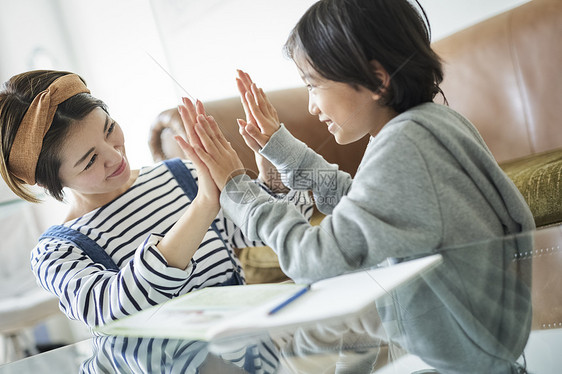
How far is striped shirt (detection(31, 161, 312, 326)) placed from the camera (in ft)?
1.46

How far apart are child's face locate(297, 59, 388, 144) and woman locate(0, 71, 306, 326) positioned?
0.09m

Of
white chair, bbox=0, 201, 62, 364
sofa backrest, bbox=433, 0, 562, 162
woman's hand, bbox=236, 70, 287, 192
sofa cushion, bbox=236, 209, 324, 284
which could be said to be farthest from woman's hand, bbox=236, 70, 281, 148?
white chair, bbox=0, 201, 62, 364

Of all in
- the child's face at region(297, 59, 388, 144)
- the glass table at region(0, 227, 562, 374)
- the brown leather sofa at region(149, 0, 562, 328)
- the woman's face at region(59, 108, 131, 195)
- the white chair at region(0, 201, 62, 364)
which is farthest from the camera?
the white chair at region(0, 201, 62, 364)

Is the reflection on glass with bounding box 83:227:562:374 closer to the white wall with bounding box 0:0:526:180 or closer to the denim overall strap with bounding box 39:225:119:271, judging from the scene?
the denim overall strap with bounding box 39:225:119:271

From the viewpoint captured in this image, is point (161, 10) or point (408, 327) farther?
point (161, 10)

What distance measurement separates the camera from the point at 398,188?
0.33 meters

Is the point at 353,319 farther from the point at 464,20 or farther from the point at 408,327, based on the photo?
the point at 464,20

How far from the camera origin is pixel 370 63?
1.19 ft

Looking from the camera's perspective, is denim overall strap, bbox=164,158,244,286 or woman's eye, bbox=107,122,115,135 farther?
denim overall strap, bbox=164,158,244,286

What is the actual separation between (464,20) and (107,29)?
0.62 metres

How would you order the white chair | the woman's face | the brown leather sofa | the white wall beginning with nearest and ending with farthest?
1. the woman's face
2. the brown leather sofa
3. the white wall
4. the white chair

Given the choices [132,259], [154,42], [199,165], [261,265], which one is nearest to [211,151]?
[199,165]

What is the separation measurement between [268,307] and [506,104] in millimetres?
660

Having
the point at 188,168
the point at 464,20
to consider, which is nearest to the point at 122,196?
the point at 188,168
